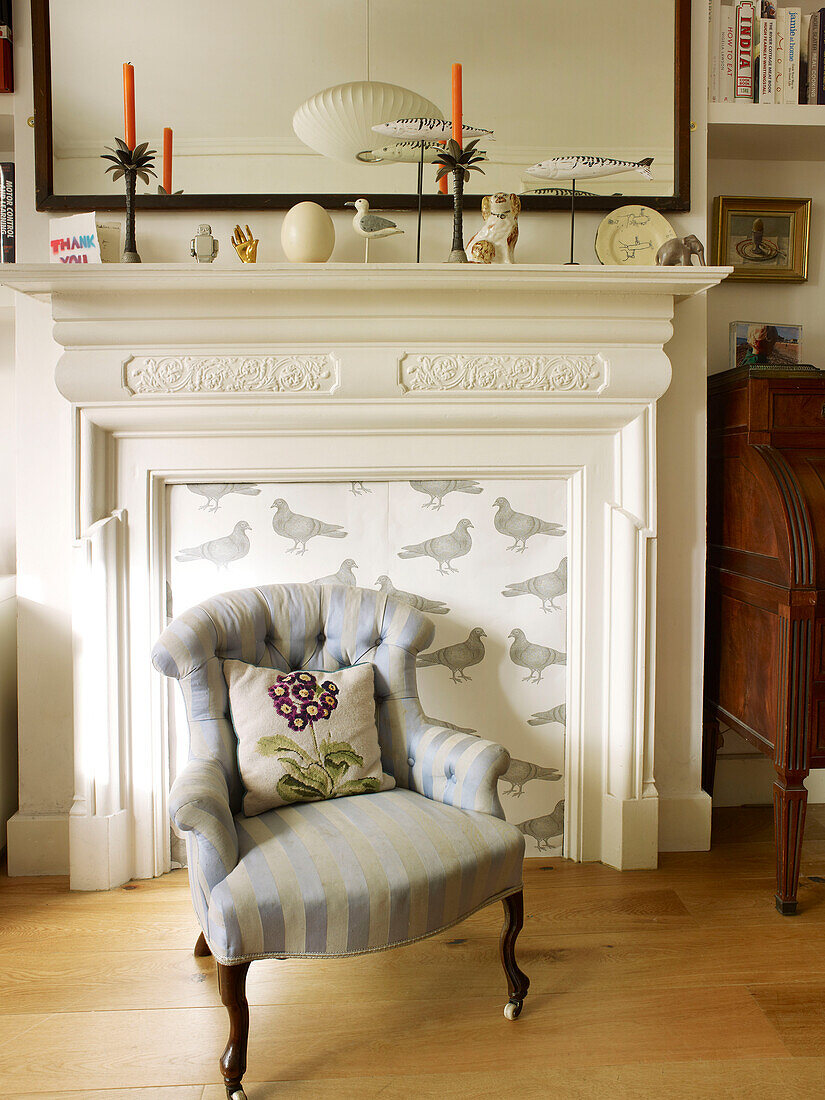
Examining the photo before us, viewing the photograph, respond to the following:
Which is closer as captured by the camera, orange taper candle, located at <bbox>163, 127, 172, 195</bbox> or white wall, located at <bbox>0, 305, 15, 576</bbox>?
orange taper candle, located at <bbox>163, 127, 172, 195</bbox>

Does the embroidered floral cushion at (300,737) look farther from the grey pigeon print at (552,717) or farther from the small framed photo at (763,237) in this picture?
the small framed photo at (763,237)

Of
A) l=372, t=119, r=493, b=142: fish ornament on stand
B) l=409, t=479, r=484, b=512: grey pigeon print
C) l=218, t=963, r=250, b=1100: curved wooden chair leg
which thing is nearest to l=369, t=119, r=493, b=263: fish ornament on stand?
l=372, t=119, r=493, b=142: fish ornament on stand

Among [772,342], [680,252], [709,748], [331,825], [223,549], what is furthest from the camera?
[772,342]

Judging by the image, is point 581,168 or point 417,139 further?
point 581,168

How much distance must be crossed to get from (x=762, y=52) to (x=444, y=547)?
1.73 m

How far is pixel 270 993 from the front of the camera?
5.63 ft

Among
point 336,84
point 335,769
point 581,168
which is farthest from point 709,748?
point 336,84

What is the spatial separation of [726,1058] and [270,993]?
37.4 inches

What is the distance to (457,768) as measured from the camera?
1719 millimetres

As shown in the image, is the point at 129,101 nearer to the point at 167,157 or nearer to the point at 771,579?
the point at 167,157

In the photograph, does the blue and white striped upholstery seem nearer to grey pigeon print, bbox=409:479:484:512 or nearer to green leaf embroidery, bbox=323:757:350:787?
green leaf embroidery, bbox=323:757:350:787

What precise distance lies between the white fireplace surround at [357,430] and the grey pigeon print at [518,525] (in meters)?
0.09

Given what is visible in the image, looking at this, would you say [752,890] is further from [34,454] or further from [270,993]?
[34,454]

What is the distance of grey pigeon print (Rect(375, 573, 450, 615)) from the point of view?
2.24 metres
